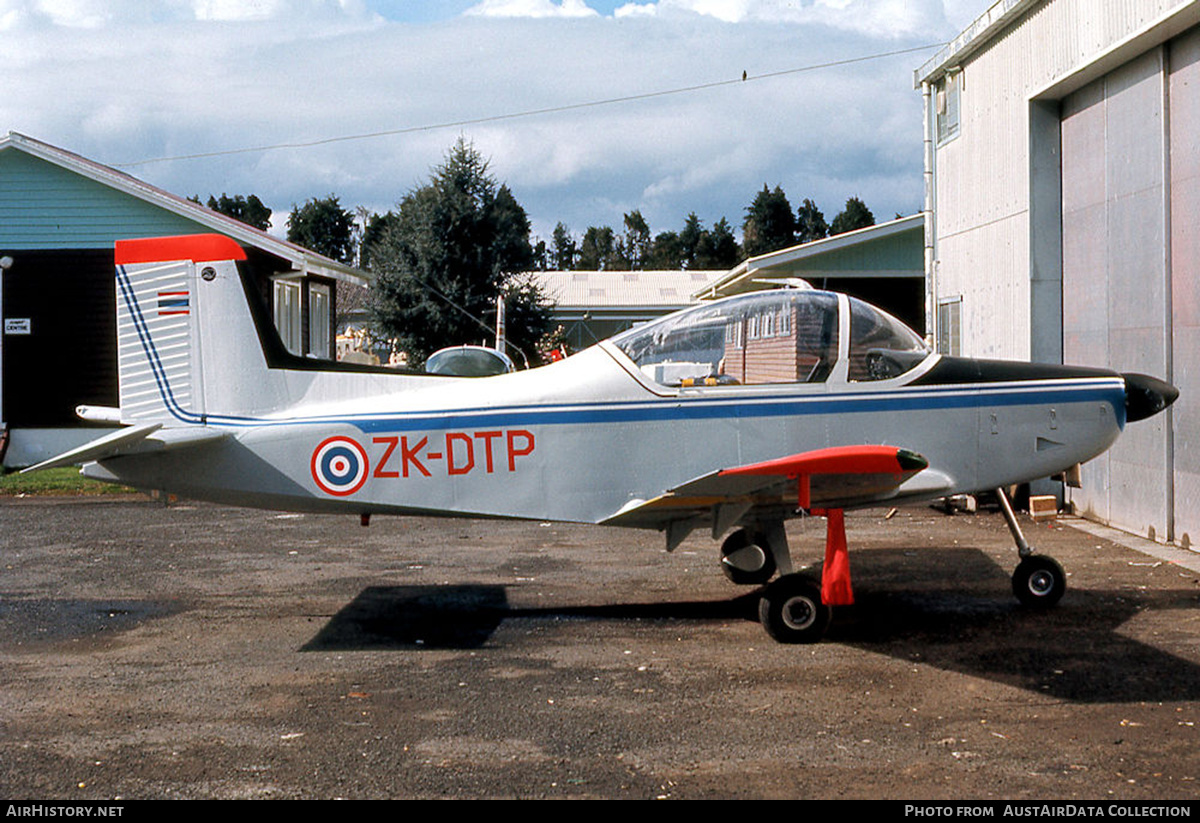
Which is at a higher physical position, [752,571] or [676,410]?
[676,410]

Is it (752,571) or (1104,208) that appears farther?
(1104,208)

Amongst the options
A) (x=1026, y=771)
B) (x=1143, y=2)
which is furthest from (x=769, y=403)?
(x=1143, y=2)

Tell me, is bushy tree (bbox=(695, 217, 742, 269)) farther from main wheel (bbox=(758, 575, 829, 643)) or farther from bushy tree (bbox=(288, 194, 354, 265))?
main wheel (bbox=(758, 575, 829, 643))

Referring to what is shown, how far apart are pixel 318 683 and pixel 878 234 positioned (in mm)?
22131

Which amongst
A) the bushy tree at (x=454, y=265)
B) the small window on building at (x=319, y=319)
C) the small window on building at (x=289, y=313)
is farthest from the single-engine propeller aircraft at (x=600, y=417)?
the bushy tree at (x=454, y=265)

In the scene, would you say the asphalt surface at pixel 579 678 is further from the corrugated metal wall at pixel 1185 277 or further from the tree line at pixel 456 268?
the tree line at pixel 456 268

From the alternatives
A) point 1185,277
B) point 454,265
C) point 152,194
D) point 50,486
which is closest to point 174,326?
point 1185,277

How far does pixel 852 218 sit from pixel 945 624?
103 metres

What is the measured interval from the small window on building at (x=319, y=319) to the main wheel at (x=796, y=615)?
19.6 m

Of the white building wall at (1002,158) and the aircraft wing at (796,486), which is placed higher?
the white building wall at (1002,158)

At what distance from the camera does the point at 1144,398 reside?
24.3 feet

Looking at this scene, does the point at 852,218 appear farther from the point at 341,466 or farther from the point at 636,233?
the point at 341,466

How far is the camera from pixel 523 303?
31953 mm

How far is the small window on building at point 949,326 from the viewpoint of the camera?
15305mm
